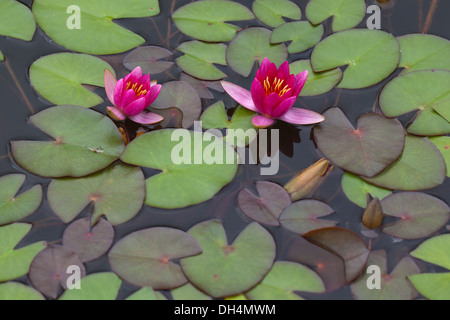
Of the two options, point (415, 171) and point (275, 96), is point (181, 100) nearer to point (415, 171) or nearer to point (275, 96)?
point (275, 96)

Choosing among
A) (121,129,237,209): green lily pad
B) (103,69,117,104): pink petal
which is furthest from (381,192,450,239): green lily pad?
(103,69,117,104): pink petal

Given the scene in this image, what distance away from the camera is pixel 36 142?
8.77 feet

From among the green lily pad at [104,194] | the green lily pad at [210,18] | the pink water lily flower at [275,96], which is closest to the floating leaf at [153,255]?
the green lily pad at [104,194]

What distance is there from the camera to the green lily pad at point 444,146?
274cm

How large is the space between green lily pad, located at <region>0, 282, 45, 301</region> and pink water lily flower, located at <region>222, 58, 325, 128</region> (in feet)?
4.76

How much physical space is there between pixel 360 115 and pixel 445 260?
97cm

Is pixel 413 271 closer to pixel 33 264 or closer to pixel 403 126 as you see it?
pixel 403 126

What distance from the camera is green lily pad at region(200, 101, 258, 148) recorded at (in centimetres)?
279

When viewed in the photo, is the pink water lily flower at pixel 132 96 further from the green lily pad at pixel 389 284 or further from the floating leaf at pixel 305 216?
the green lily pad at pixel 389 284

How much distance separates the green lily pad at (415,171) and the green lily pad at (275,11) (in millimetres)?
1252

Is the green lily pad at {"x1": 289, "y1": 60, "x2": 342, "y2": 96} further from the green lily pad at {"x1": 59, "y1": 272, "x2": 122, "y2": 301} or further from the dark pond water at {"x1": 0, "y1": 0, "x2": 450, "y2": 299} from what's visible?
the green lily pad at {"x1": 59, "y1": 272, "x2": 122, "y2": 301}

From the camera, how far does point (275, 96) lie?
2.71m

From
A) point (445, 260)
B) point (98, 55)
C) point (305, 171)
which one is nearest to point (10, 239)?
point (98, 55)

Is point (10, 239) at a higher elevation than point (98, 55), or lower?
lower
